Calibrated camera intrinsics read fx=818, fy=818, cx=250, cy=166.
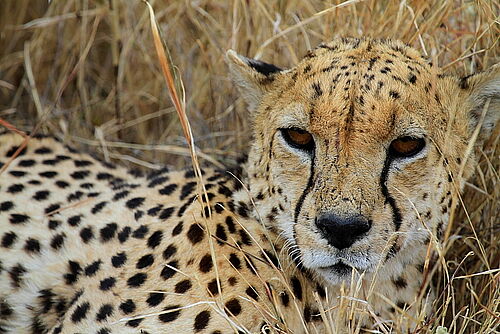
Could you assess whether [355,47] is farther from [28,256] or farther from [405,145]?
[28,256]

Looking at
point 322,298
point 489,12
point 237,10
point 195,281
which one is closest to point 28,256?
point 195,281

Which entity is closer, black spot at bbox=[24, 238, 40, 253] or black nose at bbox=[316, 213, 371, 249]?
black nose at bbox=[316, 213, 371, 249]

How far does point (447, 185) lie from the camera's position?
2199 millimetres

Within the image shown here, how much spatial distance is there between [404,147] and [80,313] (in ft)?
3.44

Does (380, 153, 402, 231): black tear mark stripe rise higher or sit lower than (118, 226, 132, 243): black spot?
higher

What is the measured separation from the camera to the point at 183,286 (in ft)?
7.47

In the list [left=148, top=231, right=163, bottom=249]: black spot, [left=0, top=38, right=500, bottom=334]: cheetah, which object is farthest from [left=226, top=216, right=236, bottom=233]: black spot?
[left=148, top=231, right=163, bottom=249]: black spot

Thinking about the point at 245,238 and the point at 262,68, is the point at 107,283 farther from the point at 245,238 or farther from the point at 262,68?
the point at 262,68

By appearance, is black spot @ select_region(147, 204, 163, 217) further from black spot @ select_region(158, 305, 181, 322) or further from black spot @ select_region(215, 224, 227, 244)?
black spot @ select_region(158, 305, 181, 322)

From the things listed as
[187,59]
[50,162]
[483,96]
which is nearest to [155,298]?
[50,162]

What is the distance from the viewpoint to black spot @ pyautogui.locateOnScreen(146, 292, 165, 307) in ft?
7.48

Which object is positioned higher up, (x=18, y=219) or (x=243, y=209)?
(x=243, y=209)

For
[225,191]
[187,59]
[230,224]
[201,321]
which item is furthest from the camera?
[187,59]

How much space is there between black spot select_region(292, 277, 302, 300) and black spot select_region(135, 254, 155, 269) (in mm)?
432
